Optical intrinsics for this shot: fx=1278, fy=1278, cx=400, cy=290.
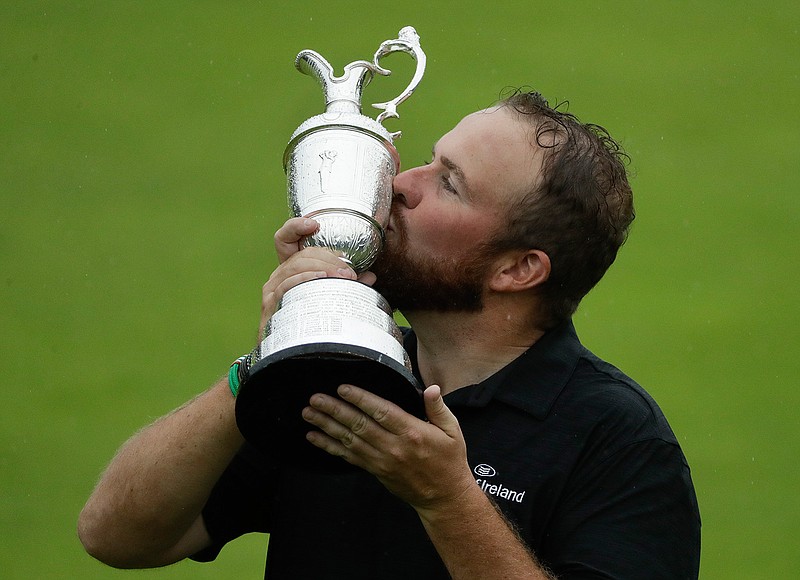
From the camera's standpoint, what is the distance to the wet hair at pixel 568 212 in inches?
111

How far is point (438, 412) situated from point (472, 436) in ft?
1.44

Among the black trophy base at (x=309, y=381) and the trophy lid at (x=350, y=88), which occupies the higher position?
the trophy lid at (x=350, y=88)

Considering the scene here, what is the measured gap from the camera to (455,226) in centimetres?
280

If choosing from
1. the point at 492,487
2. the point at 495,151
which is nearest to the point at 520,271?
the point at 495,151

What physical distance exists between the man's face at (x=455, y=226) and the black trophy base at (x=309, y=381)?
54cm

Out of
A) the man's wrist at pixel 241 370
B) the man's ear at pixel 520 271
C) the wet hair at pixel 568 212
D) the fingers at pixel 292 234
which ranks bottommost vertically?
the man's wrist at pixel 241 370

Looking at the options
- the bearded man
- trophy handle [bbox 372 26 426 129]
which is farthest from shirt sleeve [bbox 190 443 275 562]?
trophy handle [bbox 372 26 426 129]

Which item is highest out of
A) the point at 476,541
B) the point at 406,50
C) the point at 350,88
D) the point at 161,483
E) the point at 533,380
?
the point at 406,50

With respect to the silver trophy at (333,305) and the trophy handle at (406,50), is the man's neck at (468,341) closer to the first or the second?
the silver trophy at (333,305)

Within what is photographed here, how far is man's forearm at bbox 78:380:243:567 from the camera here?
2580 millimetres

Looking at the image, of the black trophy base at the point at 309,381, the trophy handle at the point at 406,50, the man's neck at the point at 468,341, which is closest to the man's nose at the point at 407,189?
the trophy handle at the point at 406,50

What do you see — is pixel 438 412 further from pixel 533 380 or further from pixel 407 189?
pixel 407 189

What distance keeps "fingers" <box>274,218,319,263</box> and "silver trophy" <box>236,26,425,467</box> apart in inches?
0.9

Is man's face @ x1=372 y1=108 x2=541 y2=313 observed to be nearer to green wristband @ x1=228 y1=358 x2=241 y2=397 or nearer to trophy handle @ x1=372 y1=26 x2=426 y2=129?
trophy handle @ x1=372 y1=26 x2=426 y2=129
